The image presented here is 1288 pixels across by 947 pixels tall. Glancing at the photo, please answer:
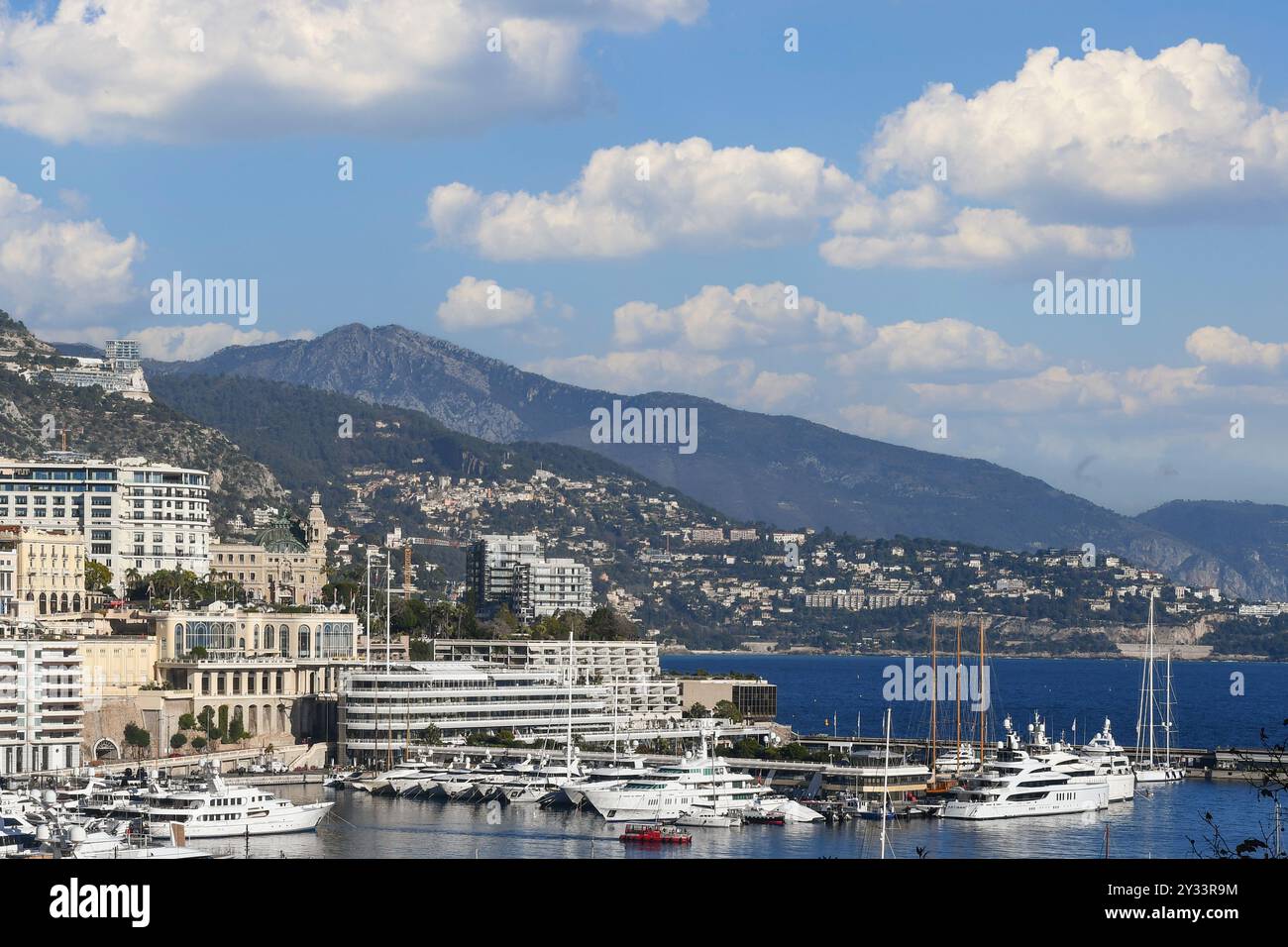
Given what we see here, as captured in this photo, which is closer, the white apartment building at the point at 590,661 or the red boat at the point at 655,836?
the red boat at the point at 655,836

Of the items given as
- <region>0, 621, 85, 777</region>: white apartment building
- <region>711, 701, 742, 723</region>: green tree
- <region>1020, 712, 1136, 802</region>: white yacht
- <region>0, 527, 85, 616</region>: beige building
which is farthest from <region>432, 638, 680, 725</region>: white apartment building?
<region>0, 621, 85, 777</region>: white apartment building

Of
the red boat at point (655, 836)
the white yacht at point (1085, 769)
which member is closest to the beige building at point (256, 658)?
the red boat at point (655, 836)

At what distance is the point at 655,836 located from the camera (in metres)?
78.1

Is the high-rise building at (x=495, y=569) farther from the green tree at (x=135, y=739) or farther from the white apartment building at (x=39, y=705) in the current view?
the white apartment building at (x=39, y=705)

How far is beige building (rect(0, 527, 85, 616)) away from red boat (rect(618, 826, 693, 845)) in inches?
1667

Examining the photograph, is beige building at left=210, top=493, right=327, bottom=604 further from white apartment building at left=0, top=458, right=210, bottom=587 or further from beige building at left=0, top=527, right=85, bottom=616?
beige building at left=0, top=527, right=85, bottom=616

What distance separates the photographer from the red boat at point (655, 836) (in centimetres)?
7738

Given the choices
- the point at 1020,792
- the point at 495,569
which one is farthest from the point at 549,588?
the point at 1020,792

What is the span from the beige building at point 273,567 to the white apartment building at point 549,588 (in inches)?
1463

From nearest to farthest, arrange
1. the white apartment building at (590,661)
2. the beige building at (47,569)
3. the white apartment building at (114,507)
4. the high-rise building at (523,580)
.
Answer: the beige building at (47,569), the white apartment building at (590,661), the white apartment building at (114,507), the high-rise building at (523,580)

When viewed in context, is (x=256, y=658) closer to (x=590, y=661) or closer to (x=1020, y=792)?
(x=590, y=661)

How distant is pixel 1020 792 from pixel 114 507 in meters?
65.3

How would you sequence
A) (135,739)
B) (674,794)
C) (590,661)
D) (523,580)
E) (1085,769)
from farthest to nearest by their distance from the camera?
(523,580)
(590,661)
(135,739)
(1085,769)
(674,794)

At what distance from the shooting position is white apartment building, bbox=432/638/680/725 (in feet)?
411
